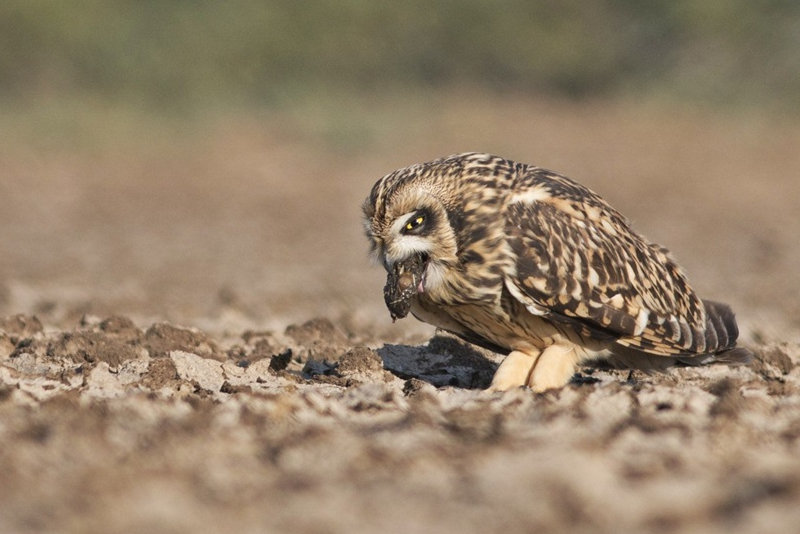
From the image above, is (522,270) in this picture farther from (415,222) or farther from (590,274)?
(415,222)

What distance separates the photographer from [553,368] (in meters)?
6.30

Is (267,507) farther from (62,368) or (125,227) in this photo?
(125,227)

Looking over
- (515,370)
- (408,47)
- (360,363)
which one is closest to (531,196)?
(515,370)

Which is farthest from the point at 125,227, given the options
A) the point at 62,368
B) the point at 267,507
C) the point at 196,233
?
the point at 267,507

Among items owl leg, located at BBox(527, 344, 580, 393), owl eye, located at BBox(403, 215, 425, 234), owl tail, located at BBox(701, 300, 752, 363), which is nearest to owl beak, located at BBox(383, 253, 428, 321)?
owl eye, located at BBox(403, 215, 425, 234)

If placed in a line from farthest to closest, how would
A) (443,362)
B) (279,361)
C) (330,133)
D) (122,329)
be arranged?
(330,133)
(122,329)
(443,362)
(279,361)

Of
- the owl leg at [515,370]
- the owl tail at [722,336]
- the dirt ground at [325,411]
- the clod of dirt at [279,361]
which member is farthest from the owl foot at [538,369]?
the clod of dirt at [279,361]

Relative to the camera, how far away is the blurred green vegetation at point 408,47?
31953 mm

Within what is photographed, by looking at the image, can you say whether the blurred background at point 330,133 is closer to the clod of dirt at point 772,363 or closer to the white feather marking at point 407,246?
the clod of dirt at point 772,363

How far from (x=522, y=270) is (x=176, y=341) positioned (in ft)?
9.00

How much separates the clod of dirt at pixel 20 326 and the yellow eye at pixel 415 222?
337 cm

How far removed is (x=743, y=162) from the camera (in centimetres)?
2681

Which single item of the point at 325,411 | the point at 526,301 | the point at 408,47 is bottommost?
the point at 325,411

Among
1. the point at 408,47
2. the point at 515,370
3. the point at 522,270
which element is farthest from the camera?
the point at 408,47
